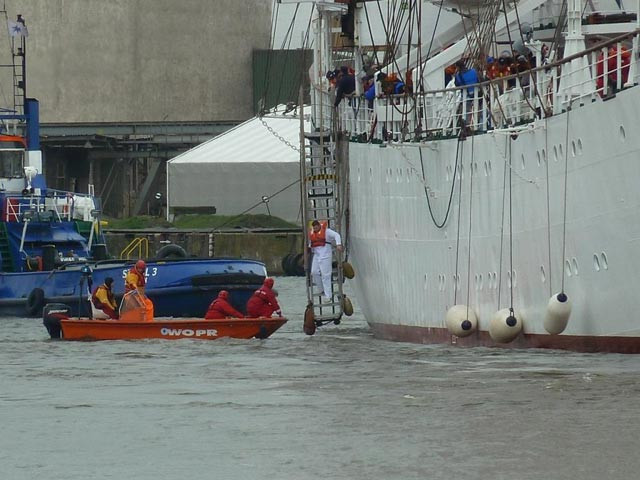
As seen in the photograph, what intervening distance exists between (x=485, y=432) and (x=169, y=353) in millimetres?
Answer: 10778

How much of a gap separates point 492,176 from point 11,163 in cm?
2221

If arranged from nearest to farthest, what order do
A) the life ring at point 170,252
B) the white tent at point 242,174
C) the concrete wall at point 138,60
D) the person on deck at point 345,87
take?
the person on deck at point 345,87 < the life ring at point 170,252 < the white tent at point 242,174 < the concrete wall at point 138,60

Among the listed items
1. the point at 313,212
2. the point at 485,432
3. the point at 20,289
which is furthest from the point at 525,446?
the point at 20,289

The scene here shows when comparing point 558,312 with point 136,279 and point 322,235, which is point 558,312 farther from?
point 136,279

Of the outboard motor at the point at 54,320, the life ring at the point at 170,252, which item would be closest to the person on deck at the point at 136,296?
the outboard motor at the point at 54,320

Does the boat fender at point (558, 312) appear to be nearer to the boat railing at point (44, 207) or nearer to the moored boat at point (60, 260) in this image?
the moored boat at point (60, 260)

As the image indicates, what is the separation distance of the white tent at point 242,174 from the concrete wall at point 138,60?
9774mm

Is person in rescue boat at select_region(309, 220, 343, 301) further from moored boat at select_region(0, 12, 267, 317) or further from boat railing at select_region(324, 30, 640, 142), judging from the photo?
moored boat at select_region(0, 12, 267, 317)

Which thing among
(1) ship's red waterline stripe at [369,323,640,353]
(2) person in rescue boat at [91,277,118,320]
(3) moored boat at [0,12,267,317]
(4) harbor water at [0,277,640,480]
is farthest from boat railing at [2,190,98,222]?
(4) harbor water at [0,277,640,480]

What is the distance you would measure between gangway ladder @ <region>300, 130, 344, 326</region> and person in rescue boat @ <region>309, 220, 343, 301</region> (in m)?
0.16

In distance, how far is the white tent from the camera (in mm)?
61594

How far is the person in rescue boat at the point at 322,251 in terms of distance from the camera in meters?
28.0

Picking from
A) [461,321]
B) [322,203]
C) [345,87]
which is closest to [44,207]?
[322,203]

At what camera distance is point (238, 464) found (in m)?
13.2
